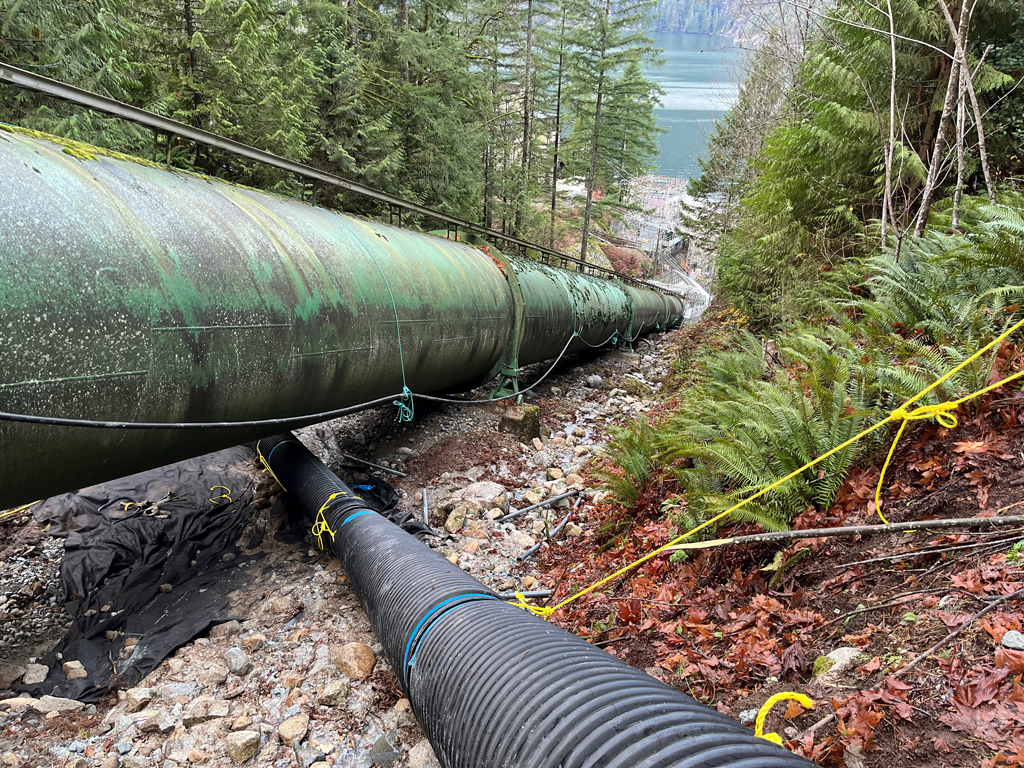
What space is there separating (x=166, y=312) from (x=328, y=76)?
11.2 meters

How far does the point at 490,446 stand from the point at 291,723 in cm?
412

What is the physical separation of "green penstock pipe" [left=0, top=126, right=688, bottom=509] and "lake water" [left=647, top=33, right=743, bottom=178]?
9476 millimetres

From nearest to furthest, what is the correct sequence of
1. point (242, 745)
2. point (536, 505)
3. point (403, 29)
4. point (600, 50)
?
point (242, 745) → point (536, 505) → point (403, 29) → point (600, 50)

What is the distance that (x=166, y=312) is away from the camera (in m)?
2.80

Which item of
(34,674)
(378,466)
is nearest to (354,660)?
(34,674)

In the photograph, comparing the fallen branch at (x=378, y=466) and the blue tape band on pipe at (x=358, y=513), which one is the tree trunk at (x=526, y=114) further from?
the blue tape band on pipe at (x=358, y=513)

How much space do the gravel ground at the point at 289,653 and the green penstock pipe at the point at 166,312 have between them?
1273 millimetres

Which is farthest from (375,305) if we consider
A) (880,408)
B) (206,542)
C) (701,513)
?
(880,408)

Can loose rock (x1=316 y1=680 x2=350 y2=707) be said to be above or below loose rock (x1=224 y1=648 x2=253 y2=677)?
above

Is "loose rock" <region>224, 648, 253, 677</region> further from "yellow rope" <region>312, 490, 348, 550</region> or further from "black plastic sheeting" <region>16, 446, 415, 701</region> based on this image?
"yellow rope" <region>312, 490, 348, 550</region>

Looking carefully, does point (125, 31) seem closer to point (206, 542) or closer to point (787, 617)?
point (206, 542)

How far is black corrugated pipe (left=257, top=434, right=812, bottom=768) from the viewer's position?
4.81ft

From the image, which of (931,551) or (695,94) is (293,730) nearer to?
(931,551)

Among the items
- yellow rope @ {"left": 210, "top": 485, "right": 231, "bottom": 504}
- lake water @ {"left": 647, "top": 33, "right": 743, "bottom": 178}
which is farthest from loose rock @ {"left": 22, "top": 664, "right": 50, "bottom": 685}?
lake water @ {"left": 647, "top": 33, "right": 743, "bottom": 178}
